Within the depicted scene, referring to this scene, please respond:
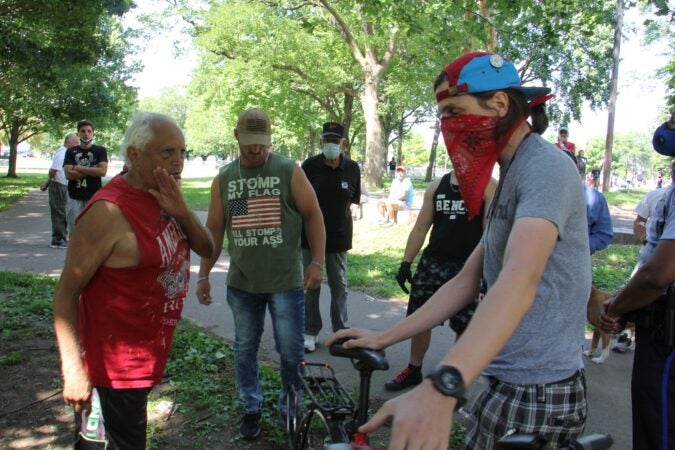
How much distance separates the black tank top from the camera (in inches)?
169

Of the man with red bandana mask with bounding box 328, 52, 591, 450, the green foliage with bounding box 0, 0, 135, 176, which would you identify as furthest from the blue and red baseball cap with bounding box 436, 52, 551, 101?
the green foliage with bounding box 0, 0, 135, 176

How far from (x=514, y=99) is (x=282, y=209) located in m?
2.25

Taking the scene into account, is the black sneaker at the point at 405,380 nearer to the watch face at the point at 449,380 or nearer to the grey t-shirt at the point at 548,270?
the grey t-shirt at the point at 548,270

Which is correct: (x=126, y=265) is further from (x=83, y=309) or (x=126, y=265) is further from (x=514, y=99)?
(x=514, y=99)

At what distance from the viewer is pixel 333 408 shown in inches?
104

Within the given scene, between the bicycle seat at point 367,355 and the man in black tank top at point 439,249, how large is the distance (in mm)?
2252

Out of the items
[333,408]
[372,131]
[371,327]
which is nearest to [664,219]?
[333,408]

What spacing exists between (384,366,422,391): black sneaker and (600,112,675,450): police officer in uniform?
2.43 meters

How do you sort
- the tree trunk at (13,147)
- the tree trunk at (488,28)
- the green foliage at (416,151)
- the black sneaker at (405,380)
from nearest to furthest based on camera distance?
the black sneaker at (405,380)
the tree trunk at (488,28)
the tree trunk at (13,147)
the green foliage at (416,151)

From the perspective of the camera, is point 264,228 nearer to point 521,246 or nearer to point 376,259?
point 521,246

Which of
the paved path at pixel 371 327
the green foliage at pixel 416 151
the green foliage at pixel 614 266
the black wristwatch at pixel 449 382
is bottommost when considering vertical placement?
the paved path at pixel 371 327

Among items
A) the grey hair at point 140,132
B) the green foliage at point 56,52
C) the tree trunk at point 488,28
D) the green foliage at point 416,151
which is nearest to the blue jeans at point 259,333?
the grey hair at point 140,132

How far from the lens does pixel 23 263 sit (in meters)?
9.00

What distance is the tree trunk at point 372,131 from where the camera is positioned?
22.4m
